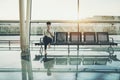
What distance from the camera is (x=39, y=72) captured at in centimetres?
546

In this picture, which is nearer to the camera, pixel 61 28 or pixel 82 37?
pixel 82 37

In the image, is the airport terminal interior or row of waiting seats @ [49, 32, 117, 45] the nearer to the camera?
the airport terminal interior

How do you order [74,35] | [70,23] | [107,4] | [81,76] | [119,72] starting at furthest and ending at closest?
[107,4] < [70,23] < [74,35] < [119,72] < [81,76]

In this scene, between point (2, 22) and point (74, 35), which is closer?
point (74, 35)

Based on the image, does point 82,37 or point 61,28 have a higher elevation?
point 61,28

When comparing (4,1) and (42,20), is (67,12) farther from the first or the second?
(4,1)

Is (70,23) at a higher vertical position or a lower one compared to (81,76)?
higher

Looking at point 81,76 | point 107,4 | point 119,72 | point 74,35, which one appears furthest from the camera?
point 107,4

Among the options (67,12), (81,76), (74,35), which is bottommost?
(81,76)

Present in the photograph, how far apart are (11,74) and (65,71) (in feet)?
3.50

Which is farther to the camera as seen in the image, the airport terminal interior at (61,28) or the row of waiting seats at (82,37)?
the row of waiting seats at (82,37)

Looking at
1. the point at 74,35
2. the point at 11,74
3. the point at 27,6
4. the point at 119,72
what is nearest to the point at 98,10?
the point at 74,35

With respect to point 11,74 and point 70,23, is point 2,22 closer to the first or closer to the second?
point 70,23

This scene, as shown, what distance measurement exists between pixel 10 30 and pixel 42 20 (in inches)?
47.4
